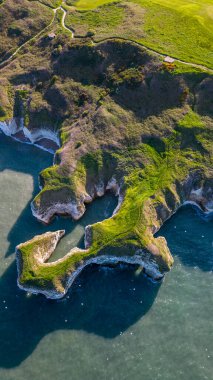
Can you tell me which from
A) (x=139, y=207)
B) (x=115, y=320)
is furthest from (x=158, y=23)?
(x=115, y=320)

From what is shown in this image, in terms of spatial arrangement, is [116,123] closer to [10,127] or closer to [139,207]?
[139,207]

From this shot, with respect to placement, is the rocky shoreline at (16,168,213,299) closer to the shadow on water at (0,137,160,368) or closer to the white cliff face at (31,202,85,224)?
the shadow on water at (0,137,160,368)

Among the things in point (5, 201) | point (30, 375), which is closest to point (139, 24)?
point (5, 201)

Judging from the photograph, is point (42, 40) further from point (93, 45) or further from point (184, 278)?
point (184, 278)

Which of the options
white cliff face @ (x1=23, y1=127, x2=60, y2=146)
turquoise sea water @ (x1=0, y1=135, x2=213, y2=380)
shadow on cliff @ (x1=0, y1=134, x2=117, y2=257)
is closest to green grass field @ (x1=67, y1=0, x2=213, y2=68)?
white cliff face @ (x1=23, y1=127, x2=60, y2=146)

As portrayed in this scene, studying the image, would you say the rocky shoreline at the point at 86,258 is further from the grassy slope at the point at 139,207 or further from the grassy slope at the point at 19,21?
the grassy slope at the point at 19,21

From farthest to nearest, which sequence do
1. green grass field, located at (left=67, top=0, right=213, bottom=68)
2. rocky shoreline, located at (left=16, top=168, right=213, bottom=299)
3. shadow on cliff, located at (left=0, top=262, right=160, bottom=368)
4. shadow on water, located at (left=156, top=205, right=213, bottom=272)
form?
1. green grass field, located at (left=67, top=0, right=213, bottom=68)
2. shadow on water, located at (left=156, top=205, right=213, bottom=272)
3. rocky shoreline, located at (left=16, top=168, right=213, bottom=299)
4. shadow on cliff, located at (left=0, top=262, right=160, bottom=368)

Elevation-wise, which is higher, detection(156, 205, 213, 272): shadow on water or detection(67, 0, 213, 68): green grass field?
detection(67, 0, 213, 68): green grass field
